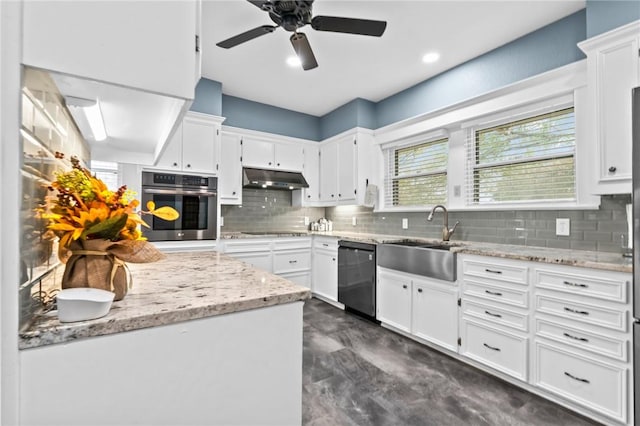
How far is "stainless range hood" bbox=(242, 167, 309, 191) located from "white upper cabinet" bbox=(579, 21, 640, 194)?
3.15 meters

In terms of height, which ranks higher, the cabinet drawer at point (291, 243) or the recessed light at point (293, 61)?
the recessed light at point (293, 61)

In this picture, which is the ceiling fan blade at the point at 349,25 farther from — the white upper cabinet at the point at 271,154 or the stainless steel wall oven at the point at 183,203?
the white upper cabinet at the point at 271,154

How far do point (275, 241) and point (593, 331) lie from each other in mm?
3159

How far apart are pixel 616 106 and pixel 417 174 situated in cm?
191

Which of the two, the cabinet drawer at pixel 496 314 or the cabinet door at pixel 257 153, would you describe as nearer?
the cabinet drawer at pixel 496 314

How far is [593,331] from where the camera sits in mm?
1750

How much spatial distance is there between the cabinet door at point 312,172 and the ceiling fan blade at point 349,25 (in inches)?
104

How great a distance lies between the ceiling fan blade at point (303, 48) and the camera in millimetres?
2148

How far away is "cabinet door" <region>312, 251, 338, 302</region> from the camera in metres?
3.92

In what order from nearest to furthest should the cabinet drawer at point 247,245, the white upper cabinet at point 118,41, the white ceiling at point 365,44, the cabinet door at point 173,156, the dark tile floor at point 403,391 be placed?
the white upper cabinet at point 118,41
the dark tile floor at point 403,391
the white ceiling at point 365,44
the cabinet door at point 173,156
the cabinet drawer at point 247,245

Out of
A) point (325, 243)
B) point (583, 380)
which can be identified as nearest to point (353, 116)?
point (325, 243)

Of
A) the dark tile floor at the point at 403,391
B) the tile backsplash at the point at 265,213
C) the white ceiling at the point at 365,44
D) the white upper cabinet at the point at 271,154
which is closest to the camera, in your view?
the dark tile floor at the point at 403,391

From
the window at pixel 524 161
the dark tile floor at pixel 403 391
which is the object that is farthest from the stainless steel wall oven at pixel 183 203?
the window at pixel 524 161

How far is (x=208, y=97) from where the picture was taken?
362cm
